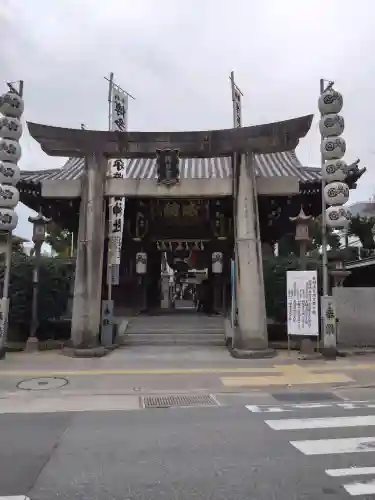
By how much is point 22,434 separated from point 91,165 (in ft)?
33.3

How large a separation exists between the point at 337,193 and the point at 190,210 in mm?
8012

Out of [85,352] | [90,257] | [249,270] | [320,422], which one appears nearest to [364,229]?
[249,270]

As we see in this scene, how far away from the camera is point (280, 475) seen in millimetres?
4680

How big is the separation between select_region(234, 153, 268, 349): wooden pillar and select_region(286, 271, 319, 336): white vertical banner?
0.90 metres

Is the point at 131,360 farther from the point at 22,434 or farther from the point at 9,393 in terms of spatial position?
the point at 22,434

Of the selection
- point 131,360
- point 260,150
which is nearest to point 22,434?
point 131,360

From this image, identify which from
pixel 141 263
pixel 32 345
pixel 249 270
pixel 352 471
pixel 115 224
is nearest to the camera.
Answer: pixel 352 471

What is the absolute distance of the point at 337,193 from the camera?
1380 cm

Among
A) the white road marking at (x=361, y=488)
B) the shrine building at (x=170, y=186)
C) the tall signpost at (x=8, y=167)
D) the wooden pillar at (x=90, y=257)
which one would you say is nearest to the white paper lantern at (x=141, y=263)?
the shrine building at (x=170, y=186)

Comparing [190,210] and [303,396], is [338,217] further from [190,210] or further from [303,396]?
[190,210]

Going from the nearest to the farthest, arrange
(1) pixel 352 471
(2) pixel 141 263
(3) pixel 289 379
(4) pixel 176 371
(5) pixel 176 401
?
(1) pixel 352 471, (5) pixel 176 401, (3) pixel 289 379, (4) pixel 176 371, (2) pixel 141 263

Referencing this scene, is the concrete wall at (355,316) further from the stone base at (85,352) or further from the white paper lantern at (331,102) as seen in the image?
the stone base at (85,352)

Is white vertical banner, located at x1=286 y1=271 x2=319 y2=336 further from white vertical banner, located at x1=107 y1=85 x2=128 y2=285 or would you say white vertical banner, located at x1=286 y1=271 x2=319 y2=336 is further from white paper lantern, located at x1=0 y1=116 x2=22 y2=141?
white paper lantern, located at x1=0 y1=116 x2=22 y2=141

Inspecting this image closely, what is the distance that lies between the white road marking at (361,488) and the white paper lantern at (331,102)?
11.6 metres
